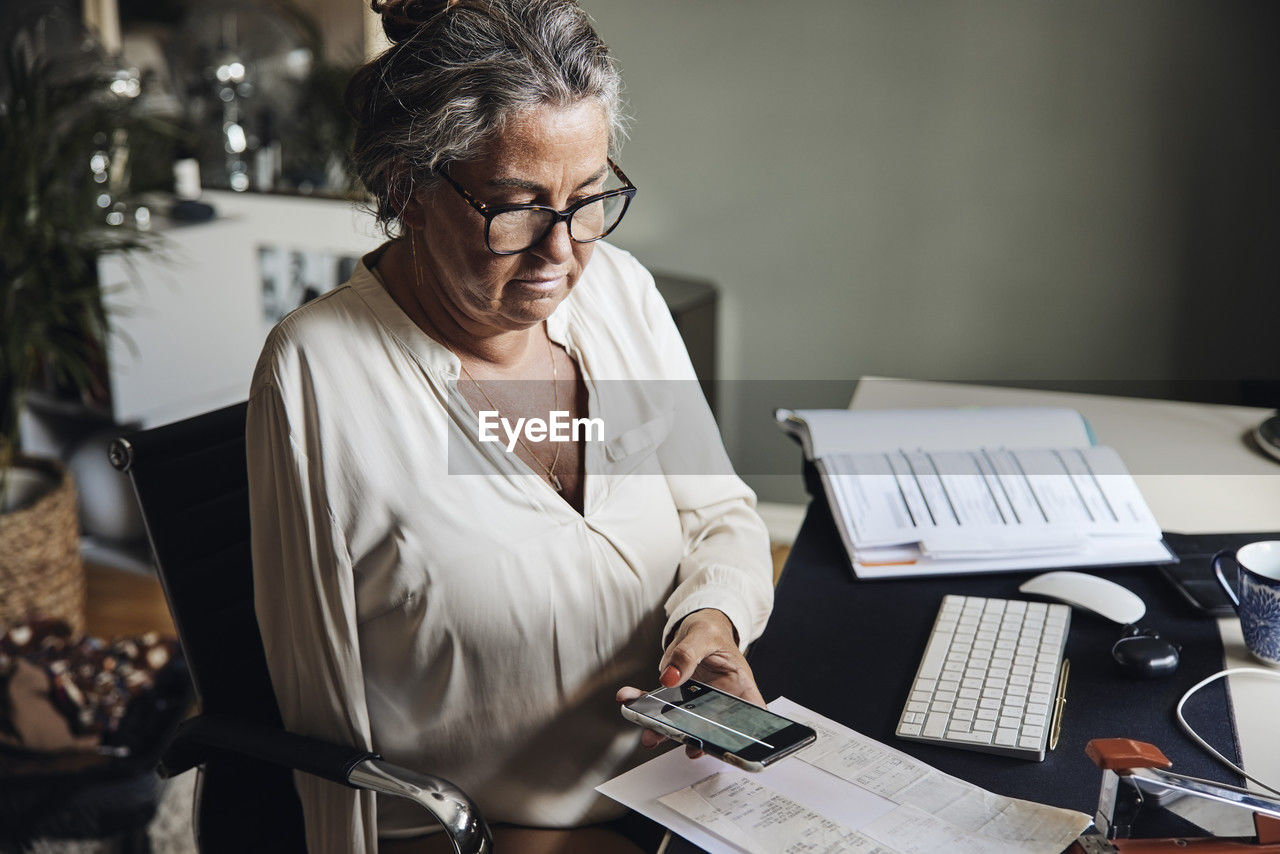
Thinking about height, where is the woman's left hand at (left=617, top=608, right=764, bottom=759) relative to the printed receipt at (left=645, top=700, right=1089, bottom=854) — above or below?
above

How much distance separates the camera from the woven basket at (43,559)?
250 cm

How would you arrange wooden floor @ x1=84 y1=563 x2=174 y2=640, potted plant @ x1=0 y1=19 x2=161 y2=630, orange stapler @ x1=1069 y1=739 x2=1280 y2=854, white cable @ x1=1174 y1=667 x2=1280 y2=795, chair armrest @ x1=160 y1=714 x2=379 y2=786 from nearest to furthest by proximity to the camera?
orange stapler @ x1=1069 y1=739 x2=1280 y2=854 → white cable @ x1=1174 y1=667 x2=1280 y2=795 → chair armrest @ x1=160 y1=714 x2=379 y2=786 → potted plant @ x1=0 y1=19 x2=161 y2=630 → wooden floor @ x1=84 y1=563 x2=174 y2=640

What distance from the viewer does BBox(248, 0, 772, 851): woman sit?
1057 millimetres

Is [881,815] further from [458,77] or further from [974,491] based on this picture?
[458,77]

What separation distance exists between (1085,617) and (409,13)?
0.93 metres

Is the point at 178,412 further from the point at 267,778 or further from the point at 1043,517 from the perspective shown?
the point at 1043,517

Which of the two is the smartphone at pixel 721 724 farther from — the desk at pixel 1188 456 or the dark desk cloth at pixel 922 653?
the desk at pixel 1188 456

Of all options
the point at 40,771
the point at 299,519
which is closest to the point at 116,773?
the point at 40,771

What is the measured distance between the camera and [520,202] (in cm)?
106

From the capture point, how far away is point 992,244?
8.75ft

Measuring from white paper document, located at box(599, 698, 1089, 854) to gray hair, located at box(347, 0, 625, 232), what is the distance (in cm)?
60

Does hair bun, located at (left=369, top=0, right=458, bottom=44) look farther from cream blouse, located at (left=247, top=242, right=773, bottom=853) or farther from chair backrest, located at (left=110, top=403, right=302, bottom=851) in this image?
chair backrest, located at (left=110, top=403, right=302, bottom=851)

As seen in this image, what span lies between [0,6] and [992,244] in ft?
9.75

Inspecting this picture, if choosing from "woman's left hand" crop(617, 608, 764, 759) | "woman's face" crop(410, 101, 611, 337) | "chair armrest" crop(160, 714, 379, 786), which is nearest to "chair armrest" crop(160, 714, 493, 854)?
"chair armrest" crop(160, 714, 379, 786)
